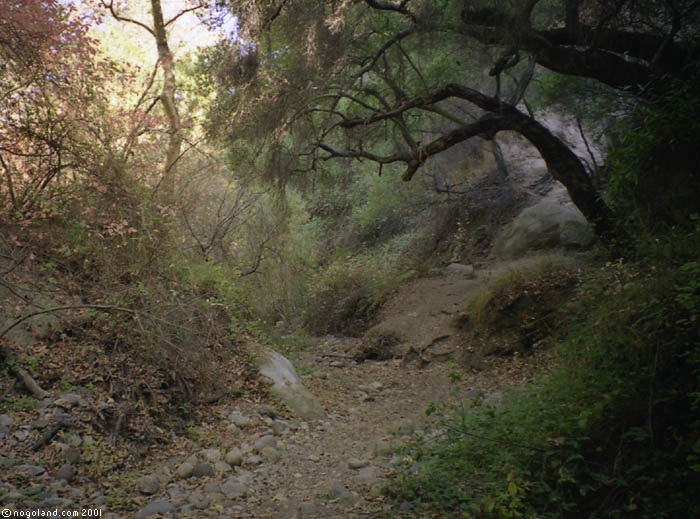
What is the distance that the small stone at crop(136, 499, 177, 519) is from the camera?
3.23 m

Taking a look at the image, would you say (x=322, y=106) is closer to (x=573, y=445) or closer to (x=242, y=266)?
(x=242, y=266)

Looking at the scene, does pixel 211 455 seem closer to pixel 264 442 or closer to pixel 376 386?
pixel 264 442

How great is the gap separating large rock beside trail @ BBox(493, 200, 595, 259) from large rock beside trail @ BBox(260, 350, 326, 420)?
5.61 m

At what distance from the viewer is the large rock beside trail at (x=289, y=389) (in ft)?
18.5

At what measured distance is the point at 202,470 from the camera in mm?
3953

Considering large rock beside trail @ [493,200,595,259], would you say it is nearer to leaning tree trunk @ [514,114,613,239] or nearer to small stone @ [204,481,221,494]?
leaning tree trunk @ [514,114,613,239]

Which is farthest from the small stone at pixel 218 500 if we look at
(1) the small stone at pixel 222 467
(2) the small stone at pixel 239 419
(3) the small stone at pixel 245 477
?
(2) the small stone at pixel 239 419

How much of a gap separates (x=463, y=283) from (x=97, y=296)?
249 inches

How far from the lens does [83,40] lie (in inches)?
227

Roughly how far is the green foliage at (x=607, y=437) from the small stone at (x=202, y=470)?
5.33ft

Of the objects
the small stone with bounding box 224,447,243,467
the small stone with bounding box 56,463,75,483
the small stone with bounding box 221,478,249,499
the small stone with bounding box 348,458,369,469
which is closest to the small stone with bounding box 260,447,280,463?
the small stone with bounding box 224,447,243,467

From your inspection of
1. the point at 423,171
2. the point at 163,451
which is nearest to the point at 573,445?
the point at 163,451

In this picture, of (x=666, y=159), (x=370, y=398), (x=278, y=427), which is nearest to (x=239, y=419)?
(x=278, y=427)

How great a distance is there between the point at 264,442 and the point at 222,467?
0.63 meters
